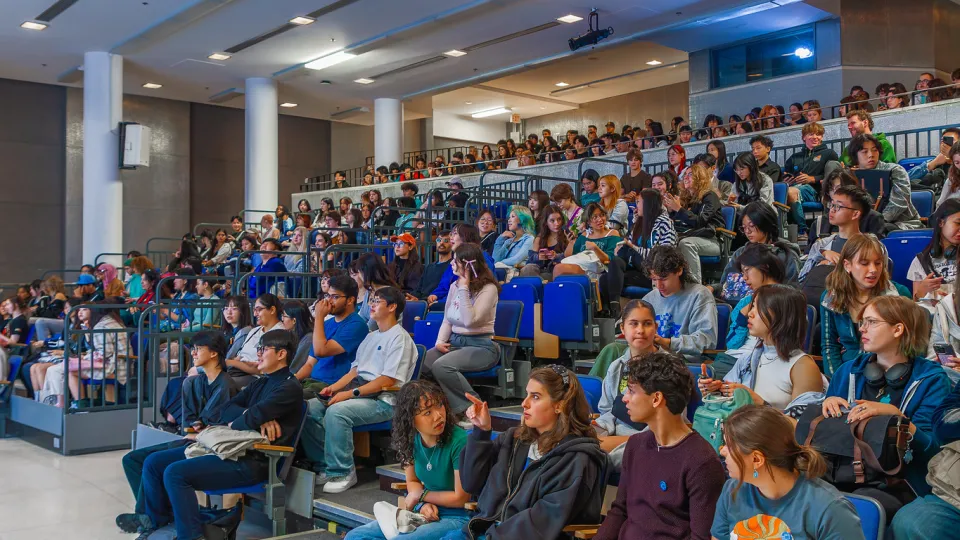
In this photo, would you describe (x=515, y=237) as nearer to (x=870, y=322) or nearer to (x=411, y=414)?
(x=411, y=414)

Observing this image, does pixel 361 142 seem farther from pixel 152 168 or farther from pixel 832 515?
pixel 832 515

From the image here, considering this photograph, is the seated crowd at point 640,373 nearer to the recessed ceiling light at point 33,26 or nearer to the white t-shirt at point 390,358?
the white t-shirt at point 390,358

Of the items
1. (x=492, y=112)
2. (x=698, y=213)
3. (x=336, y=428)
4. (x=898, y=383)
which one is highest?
(x=492, y=112)

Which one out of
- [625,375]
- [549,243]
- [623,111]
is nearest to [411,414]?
[625,375]

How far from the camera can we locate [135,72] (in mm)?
15820

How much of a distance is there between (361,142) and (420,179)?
667 cm

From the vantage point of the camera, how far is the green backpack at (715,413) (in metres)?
2.99

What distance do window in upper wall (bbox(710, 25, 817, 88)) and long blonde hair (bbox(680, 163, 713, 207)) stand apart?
786 cm

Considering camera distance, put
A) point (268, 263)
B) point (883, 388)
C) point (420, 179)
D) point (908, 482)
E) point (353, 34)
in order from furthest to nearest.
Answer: point (420, 179)
point (353, 34)
point (268, 263)
point (883, 388)
point (908, 482)

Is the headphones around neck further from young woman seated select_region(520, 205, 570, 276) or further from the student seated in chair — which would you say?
young woman seated select_region(520, 205, 570, 276)

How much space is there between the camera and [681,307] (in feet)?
14.2

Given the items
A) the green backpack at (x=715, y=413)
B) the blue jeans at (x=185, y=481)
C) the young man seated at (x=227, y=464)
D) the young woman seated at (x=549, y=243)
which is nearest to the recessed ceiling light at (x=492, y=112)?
the young woman seated at (x=549, y=243)

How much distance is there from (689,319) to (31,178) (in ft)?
51.7

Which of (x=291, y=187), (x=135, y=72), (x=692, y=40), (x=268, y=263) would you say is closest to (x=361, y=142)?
(x=291, y=187)
